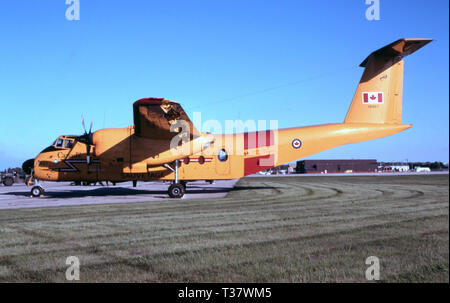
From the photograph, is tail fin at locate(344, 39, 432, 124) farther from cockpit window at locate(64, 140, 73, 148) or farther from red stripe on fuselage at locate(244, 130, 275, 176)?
cockpit window at locate(64, 140, 73, 148)

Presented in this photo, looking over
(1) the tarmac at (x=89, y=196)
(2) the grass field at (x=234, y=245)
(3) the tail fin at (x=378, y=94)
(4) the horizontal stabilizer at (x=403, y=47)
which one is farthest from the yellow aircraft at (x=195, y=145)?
(2) the grass field at (x=234, y=245)

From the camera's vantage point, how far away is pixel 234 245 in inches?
282

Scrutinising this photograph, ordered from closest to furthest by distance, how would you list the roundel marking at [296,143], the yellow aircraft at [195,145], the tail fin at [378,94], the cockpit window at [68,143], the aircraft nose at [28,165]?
the tail fin at [378,94], the yellow aircraft at [195,145], the cockpit window at [68,143], the roundel marking at [296,143], the aircraft nose at [28,165]

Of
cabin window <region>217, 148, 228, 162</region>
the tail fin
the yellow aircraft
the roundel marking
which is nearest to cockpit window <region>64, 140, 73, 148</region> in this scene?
the yellow aircraft

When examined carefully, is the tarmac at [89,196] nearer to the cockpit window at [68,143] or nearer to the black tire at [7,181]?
the cockpit window at [68,143]

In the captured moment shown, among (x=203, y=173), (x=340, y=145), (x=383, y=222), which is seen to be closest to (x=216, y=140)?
(x=203, y=173)

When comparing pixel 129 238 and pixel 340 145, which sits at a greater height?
pixel 340 145

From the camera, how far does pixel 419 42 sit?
33.1ft

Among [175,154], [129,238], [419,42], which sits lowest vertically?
[129,238]

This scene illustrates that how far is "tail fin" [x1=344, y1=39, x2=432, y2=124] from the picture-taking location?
17.8 metres

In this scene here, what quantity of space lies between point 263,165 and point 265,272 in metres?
16.5

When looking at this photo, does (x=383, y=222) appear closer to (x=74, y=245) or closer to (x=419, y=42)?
(x=419, y=42)

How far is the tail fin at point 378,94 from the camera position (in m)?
17.8

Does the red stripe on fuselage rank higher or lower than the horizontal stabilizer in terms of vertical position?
lower
